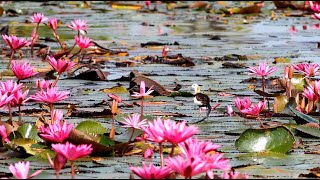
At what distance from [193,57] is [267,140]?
329 centimetres

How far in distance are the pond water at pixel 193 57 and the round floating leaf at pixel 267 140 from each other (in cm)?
3

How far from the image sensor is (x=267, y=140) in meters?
2.64

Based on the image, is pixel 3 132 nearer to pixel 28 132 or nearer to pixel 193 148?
pixel 28 132

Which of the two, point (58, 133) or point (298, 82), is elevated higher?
point (58, 133)

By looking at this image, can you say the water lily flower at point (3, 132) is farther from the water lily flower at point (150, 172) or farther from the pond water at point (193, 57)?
the water lily flower at point (150, 172)

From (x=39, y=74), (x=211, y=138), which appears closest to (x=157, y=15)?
(x=39, y=74)

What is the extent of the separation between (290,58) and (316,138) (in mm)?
2860

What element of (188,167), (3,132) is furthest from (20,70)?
(188,167)

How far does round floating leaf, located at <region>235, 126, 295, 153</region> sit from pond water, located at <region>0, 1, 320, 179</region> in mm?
34

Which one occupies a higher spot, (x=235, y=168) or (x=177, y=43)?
(x=235, y=168)

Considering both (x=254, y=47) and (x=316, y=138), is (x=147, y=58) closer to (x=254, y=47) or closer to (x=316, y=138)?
(x=254, y=47)

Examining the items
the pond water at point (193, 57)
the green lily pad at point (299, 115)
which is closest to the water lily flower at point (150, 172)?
the pond water at point (193, 57)

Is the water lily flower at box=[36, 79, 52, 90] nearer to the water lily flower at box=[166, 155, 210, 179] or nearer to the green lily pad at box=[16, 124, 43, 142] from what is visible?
the green lily pad at box=[16, 124, 43, 142]

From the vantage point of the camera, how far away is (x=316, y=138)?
287 centimetres
